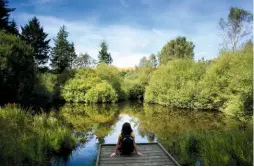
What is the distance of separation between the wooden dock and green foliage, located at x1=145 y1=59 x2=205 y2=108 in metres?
19.4

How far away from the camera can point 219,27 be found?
25.4 metres

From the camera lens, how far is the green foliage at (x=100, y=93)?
1348 inches

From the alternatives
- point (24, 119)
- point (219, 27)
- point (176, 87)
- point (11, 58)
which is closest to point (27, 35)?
point (11, 58)

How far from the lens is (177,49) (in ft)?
158

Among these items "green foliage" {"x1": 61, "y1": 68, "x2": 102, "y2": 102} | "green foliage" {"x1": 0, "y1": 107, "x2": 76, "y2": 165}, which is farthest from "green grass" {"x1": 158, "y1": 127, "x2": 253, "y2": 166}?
"green foliage" {"x1": 61, "y1": 68, "x2": 102, "y2": 102}

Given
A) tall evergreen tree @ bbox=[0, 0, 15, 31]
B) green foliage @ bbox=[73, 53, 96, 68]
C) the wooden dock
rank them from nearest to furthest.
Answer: the wooden dock
tall evergreen tree @ bbox=[0, 0, 15, 31]
green foliage @ bbox=[73, 53, 96, 68]

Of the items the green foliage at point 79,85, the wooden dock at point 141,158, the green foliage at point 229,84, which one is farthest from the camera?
the green foliage at point 79,85

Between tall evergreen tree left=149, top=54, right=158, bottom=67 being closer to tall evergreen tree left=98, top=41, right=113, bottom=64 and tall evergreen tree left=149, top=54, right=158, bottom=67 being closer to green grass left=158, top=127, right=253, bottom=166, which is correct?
tall evergreen tree left=98, top=41, right=113, bottom=64

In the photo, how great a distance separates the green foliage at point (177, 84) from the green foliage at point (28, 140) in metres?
18.5

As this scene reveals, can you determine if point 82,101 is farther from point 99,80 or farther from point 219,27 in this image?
point 219,27

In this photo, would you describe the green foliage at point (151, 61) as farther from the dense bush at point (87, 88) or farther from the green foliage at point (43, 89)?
the green foliage at point (43, 89)

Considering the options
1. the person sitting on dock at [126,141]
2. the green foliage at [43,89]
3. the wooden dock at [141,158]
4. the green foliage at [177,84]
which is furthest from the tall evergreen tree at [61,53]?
the person sitting on dock at [126,141]

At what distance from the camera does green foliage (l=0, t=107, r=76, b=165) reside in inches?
278

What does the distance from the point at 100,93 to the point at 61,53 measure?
10.2 meters
